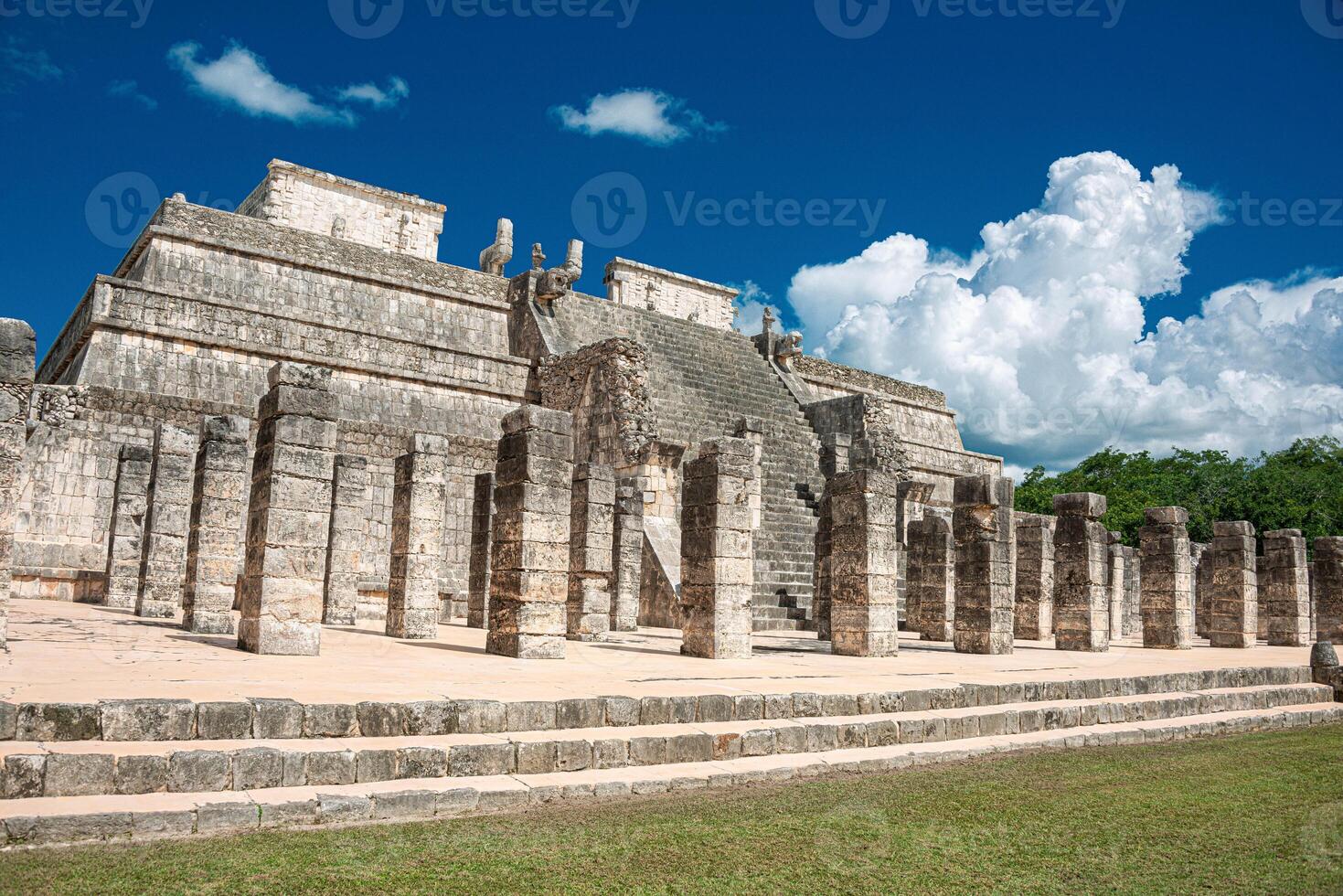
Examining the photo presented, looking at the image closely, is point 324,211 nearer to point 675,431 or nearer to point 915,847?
point 675,431

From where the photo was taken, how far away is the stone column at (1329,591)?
20.8 meters

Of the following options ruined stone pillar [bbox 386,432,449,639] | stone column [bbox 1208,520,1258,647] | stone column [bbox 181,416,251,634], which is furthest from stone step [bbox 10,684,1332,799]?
stone column [bbox 1208,520,1258,647]

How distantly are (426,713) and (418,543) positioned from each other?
628cm

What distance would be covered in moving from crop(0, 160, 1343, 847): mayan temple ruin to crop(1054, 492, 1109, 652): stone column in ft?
A: 0.15

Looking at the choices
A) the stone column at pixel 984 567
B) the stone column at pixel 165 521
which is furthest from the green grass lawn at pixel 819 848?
the stone column at pixel 165 521

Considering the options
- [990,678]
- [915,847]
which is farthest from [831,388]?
[915,847]

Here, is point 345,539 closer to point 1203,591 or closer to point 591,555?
point 591,555

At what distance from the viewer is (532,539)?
423 inches

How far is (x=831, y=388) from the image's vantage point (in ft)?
98.4

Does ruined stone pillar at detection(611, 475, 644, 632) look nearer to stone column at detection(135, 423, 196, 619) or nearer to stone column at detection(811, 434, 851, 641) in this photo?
stone column at detection(811, 434, 851, 641)

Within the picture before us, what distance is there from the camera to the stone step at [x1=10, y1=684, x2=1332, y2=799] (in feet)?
16.5

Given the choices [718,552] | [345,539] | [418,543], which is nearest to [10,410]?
[418,543]

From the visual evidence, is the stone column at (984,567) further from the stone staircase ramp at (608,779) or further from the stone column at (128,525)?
the stone column at (128,525)

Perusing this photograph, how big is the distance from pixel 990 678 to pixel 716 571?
3219mm
